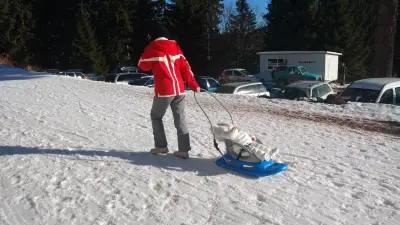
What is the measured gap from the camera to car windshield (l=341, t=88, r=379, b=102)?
13.5 metres

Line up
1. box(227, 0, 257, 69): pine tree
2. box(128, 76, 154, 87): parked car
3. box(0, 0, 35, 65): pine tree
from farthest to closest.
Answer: box(227, 0, 257, 69): pine tree
box(0, 0, 35, 65): pine tree
box(128, 76, 154, 87): parked car

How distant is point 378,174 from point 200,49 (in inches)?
1646

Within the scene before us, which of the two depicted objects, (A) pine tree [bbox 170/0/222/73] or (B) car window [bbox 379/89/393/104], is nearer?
(B) car window [bbox 379/89/393/104]

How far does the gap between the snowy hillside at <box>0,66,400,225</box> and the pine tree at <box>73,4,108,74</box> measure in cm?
3829

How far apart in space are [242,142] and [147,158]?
4.54 ft

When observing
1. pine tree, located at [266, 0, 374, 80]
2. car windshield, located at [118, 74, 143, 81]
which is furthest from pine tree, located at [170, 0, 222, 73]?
car windshield, located at [118, 74, 143, 81]

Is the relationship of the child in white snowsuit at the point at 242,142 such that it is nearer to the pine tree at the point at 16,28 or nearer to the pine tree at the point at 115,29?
the pine tree at the point at 16,28

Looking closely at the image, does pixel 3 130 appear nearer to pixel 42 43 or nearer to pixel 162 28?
pixel 162 28

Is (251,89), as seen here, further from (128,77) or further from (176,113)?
(176,113)

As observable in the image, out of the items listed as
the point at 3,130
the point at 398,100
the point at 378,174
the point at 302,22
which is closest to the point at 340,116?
the point at 398,100

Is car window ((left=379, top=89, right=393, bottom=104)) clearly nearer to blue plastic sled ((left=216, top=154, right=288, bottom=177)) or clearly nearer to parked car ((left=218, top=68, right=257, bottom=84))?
blue plastic sled ((left=216, top=154, right=288, bottom=177))

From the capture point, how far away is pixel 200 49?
46.9m

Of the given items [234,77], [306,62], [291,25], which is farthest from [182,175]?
[291,25]

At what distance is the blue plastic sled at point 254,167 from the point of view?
549cm
